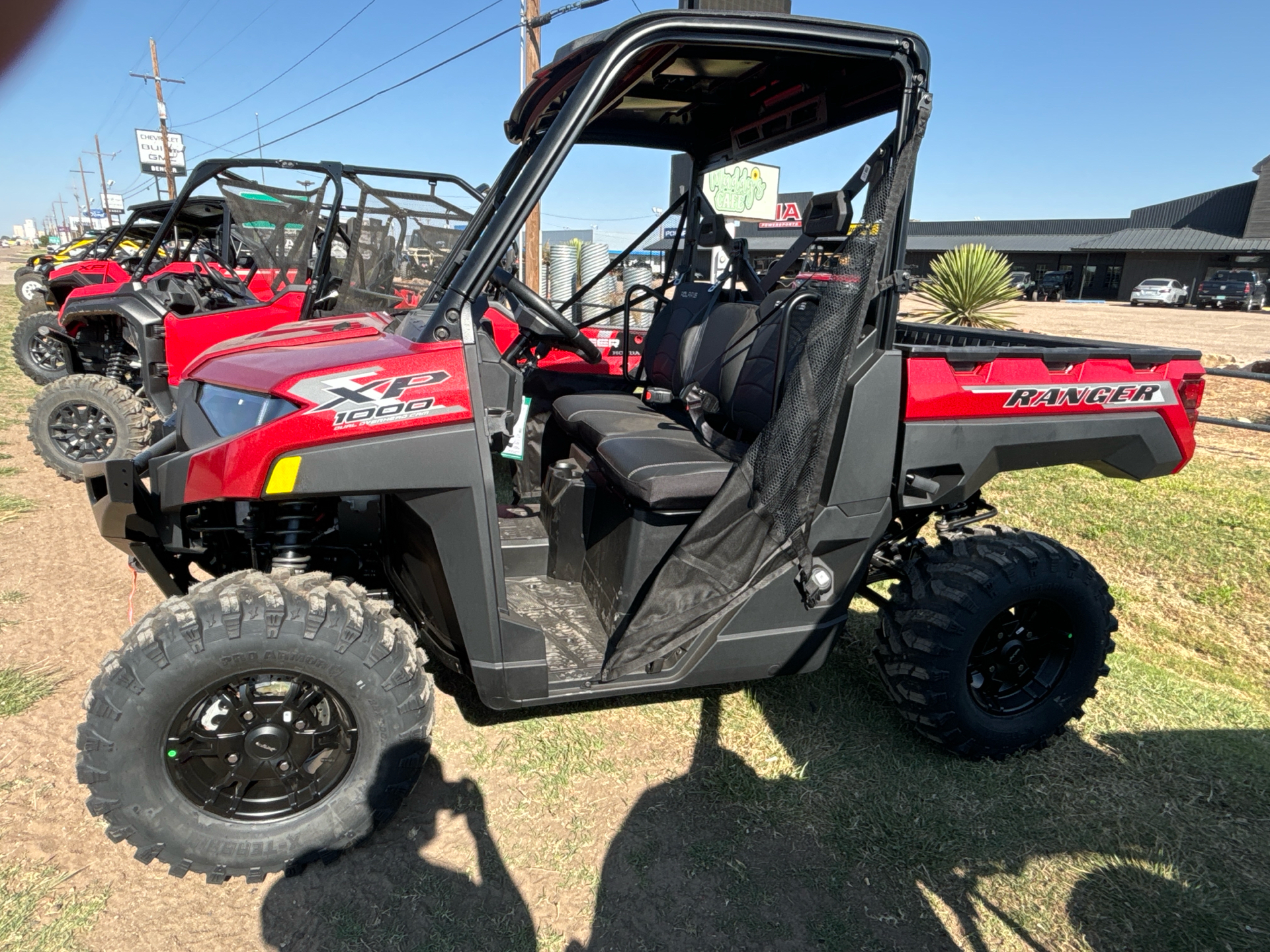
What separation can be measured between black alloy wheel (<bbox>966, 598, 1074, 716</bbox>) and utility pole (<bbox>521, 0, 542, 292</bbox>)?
8.84 m

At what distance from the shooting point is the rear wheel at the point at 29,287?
534 inches

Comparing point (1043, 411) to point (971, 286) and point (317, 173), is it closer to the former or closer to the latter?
point (317, 173)

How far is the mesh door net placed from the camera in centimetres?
237

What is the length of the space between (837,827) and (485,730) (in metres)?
1.30

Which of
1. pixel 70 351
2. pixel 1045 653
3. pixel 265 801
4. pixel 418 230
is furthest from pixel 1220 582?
pixel 70 351

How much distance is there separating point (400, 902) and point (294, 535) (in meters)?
1.11

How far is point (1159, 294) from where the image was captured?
3503cm

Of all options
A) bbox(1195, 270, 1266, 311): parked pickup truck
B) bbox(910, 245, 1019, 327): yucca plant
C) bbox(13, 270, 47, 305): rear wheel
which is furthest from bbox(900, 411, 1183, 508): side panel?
bbox(1195, 270, 1266, 311): parked pickup truck

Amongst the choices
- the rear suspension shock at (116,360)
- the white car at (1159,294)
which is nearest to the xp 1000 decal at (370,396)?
the rear suspension shock at (116,360)

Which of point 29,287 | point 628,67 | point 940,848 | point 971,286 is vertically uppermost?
point 628,67

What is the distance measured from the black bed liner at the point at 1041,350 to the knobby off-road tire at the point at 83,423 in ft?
17.9

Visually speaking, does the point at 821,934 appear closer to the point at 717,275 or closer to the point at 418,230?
the point at 717,275

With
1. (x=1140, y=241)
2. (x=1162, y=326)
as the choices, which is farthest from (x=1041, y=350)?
(x=1140, y=241)

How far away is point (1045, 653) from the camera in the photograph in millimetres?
3023
